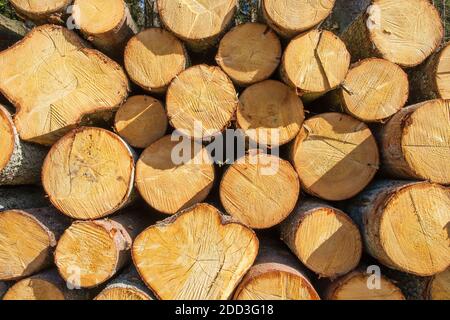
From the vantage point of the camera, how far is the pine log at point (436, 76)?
246 centimetres

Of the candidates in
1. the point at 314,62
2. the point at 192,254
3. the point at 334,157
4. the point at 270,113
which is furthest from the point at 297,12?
the point at 192,254

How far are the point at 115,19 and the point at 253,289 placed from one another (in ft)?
6.23

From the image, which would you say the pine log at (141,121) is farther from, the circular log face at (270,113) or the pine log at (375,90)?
the pine log at (375,90)

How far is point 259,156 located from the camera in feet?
7.21

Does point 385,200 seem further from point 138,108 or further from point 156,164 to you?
point 138,108

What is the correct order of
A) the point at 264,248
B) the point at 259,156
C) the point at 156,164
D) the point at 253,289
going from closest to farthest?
the point at 253,289
the point at 259,156
the point at 156,164
the point at 264,248

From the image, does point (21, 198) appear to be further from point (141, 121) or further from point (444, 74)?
point (444, 74)

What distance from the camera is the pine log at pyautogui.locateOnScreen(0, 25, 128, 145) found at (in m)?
2.40

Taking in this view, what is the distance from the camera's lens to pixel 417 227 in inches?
79.5

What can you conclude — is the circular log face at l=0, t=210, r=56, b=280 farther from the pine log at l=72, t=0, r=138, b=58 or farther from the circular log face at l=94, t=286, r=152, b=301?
the pine log at l=72, t=0, r=138, b=58

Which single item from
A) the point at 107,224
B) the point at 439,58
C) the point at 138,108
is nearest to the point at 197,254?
the point at 107,224

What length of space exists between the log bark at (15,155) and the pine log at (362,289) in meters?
2.16

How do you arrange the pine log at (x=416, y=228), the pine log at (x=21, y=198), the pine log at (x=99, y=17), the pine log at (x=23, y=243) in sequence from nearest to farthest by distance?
1. the pine log at (x=416, y=228)
2. the pine log at (x=23, y=243)
3. the pine log at (x=99, y=17)
4. the pine log at (x=21, y=198)

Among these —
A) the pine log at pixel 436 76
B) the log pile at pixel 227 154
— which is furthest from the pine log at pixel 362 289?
the pine log at pixel 436 76
